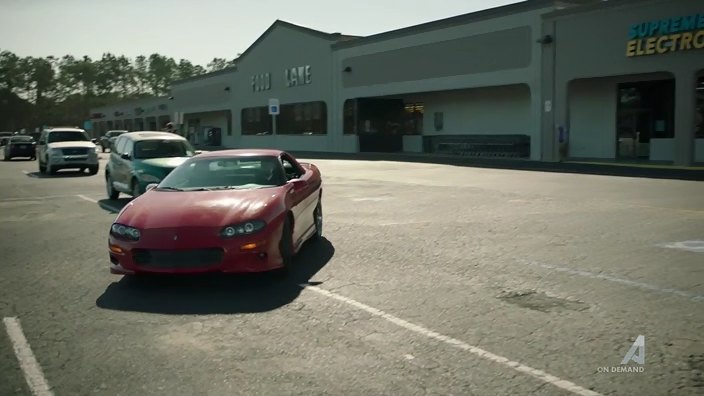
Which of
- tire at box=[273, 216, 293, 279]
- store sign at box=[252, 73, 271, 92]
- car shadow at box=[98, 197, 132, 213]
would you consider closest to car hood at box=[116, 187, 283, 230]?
tire at box=[273, 216, 293, 279]

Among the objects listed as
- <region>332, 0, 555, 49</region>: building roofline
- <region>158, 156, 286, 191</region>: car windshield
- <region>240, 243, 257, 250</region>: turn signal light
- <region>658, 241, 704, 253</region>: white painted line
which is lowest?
<region>658, 241, 704, 253</region>: white painted line

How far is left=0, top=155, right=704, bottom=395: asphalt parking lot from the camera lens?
162 inches

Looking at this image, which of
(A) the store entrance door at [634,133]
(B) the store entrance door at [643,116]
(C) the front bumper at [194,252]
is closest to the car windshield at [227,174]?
(C) the front bumper at [194,252]

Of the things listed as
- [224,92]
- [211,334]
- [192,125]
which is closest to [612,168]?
[211,334]

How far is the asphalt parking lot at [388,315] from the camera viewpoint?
13.5 ft

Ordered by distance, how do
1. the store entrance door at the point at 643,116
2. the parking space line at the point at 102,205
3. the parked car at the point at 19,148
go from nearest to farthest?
1. the parking space line at the point at 102,205
2. the store entrance door at the point at 643,116
3. the parked car at the point at 19,148

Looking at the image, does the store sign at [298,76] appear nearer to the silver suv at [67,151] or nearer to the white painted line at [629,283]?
the silver suv at [67,151]

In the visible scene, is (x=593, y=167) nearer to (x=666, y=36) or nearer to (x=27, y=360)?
(x=666, y=36)

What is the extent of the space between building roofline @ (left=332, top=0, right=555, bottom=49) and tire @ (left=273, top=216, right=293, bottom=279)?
954 inches

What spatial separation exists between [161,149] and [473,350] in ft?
38.1

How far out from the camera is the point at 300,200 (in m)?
7.82

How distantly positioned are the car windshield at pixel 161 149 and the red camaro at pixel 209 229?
7.07 metres

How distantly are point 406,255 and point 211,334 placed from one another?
3.65 m

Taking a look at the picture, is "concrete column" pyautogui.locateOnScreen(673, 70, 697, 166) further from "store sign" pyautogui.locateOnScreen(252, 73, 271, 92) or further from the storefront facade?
"store sign" pyautogui.locateOnScreen(252, 73, 271, 92)
